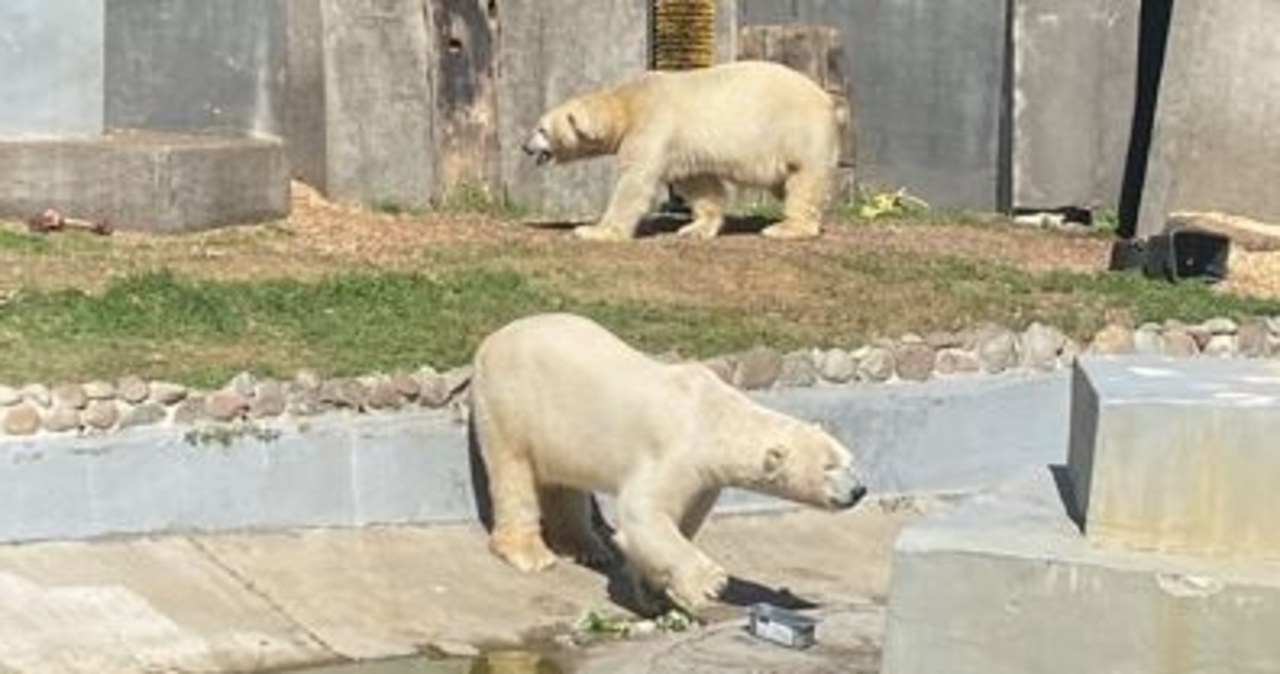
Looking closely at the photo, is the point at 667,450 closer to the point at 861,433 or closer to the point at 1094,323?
the point at 861,433

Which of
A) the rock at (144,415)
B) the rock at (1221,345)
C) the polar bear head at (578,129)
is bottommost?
the rock at (1221,345)

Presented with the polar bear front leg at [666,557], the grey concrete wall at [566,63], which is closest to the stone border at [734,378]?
the polar bear front leg at [666,557]

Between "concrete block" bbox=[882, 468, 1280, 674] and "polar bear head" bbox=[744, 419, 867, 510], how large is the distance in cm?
174

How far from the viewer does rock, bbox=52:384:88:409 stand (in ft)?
29.8

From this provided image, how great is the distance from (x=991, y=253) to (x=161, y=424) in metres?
6.38

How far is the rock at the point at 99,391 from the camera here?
916 centimetres

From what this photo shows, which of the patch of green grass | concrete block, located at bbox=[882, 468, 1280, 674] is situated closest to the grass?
the patch of green grass

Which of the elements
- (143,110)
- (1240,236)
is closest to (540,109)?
(143,110)

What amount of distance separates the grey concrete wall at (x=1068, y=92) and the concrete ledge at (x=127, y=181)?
6105mm

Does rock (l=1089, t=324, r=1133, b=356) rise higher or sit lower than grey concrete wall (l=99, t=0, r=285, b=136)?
lower

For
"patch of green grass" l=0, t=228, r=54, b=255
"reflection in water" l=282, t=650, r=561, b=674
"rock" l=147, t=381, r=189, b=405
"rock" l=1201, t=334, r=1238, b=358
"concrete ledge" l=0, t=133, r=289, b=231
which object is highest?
"concrete ledge" l=0, t=133, r=289, b=231

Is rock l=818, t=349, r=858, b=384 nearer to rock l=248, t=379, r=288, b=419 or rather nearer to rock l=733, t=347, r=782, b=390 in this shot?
rock l=733, t=347, r=782, b=390

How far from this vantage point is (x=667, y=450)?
8781 millimetres

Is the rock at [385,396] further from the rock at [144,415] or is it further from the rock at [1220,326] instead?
the rock at [1220,326]
